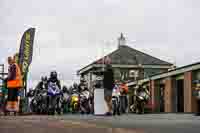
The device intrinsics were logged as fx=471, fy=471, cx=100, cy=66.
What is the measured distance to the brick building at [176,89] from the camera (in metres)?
28.7

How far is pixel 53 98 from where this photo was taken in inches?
667

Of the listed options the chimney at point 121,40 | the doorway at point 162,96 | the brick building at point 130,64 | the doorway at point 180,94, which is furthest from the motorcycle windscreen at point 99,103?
the chimney at point 121,40

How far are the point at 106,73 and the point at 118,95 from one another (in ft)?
6.05

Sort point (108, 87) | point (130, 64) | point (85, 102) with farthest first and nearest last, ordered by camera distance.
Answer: point (130, 64)
point (85, 102)
point (108, 87)

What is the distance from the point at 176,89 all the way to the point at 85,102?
1530 cm

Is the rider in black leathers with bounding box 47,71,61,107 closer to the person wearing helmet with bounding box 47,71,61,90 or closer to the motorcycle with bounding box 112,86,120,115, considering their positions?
the person wearing helmet with bounding box 47,71,61,90

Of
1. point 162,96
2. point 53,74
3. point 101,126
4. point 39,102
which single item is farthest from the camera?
point 162,96

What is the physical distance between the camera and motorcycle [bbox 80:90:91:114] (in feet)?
63.8

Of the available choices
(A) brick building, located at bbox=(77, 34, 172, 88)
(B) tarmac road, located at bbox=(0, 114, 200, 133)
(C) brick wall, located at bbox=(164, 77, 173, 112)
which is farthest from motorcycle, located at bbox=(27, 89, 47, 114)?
(A) brick building, located at bbox=(77, 34, 172, 88)

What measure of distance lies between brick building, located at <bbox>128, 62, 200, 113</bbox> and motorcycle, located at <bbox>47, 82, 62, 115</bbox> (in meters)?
9.97

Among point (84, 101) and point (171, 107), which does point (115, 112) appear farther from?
point (171, 107)

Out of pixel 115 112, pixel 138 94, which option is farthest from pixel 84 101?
pixel 115 112

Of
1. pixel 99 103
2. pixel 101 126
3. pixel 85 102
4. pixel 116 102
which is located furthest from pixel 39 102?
pixel 101 126

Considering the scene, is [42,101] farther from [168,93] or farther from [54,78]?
[168,93]
